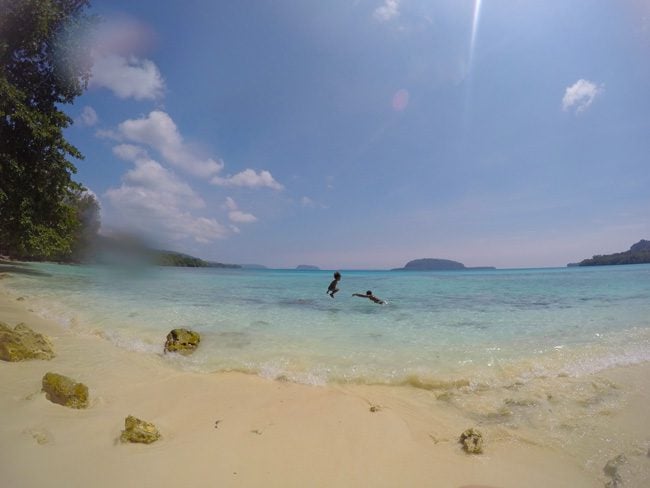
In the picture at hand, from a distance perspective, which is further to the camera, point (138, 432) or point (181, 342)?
point (181, 342)

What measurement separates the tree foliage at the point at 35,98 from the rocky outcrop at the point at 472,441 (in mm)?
17690

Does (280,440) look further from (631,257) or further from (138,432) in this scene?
(631,257)

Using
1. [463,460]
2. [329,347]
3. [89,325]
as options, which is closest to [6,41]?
[89,325]

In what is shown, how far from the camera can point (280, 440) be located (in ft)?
13.3

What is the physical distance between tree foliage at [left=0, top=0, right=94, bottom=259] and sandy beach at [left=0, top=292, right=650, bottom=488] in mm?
12479

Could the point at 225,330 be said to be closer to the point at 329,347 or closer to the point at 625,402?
the point at 329,347

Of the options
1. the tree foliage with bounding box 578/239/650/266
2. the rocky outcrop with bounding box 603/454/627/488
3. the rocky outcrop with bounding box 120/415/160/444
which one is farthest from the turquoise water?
the tree foliage with bounding box 578/239/650/266

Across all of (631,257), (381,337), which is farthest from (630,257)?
(381,337)

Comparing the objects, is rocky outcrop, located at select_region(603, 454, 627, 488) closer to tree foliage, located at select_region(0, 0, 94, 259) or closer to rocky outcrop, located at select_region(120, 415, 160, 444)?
rocky outcrop, located at select_region(120, 415, 160, 444)

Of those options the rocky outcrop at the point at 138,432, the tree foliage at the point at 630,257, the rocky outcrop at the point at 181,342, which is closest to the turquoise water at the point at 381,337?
the rocky outcrop at the point at 181,342

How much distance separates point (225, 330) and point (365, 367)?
5.86 m

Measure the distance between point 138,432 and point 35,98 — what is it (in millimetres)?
18037

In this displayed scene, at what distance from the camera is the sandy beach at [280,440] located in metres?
3.31

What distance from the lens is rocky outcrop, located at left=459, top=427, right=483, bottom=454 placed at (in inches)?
153
